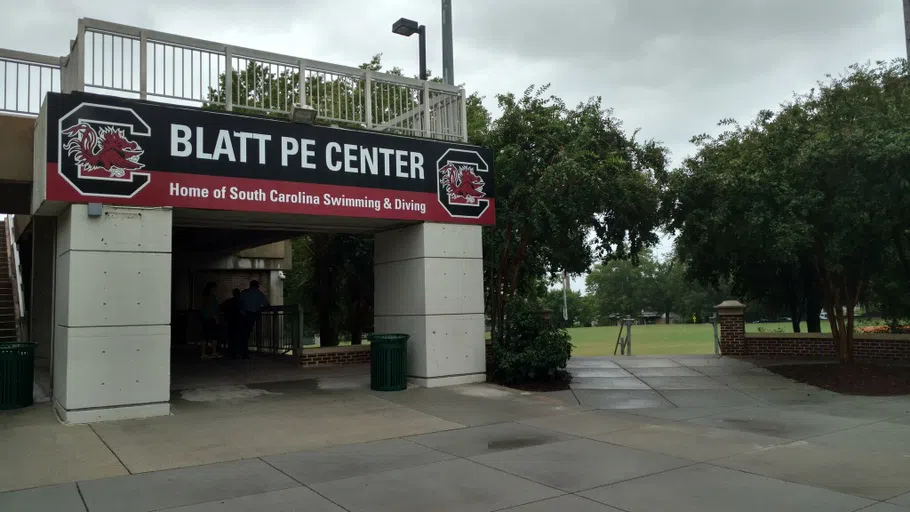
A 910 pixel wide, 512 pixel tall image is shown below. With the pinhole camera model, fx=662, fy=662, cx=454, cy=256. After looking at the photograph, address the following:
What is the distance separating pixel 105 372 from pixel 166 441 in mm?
1843

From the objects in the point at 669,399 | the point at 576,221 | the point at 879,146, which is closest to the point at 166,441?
the point at 669,399

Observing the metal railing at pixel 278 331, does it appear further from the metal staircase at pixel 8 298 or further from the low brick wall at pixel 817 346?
the low brick wall at pixel 817 346

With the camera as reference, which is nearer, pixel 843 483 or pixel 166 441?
pixel 843 483

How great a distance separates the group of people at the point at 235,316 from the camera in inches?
612

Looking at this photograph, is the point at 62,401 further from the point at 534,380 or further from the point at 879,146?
the point at 879,146

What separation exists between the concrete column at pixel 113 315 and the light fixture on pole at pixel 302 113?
2602mm

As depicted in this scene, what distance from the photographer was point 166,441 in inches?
309

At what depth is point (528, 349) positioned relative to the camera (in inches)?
488

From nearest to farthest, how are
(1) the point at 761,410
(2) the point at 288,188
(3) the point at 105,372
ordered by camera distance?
(3) the point at 105,372 < (1) the point at 761,410 < (2) the point at 288,188

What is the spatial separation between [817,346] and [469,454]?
12.5m

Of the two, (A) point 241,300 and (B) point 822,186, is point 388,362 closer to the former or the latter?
(A) point 241,300

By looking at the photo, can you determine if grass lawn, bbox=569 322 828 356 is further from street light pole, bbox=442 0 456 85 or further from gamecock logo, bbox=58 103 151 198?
gamecock logo, bbox=58 103 151 198

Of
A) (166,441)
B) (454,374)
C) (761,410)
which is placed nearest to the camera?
(166,441)

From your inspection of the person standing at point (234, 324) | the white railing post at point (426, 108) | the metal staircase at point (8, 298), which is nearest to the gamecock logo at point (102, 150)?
the white railing post at point (426, 108)
